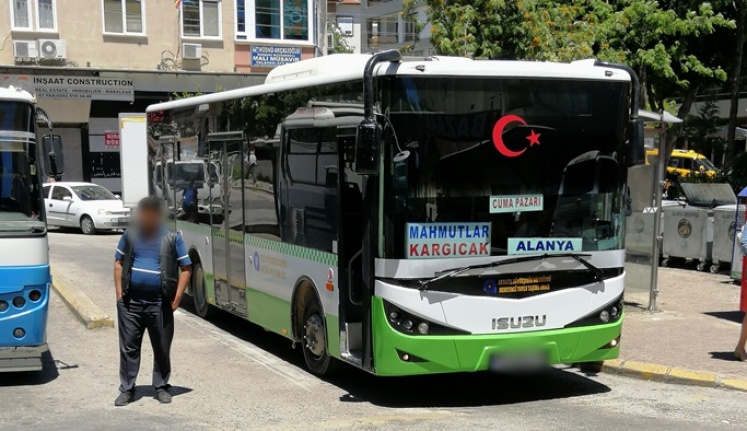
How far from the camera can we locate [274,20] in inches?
1286

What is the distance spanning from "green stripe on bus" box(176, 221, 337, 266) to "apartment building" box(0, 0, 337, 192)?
1943 centimetres

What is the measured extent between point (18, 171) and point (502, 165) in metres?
4.44

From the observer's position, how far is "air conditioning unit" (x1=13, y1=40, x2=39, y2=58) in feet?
95.7

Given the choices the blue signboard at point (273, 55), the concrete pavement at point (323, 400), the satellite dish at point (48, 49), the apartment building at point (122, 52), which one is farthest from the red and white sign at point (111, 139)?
the concrete pavement at point (323, 400)

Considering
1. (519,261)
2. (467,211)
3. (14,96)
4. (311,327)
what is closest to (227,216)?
(311,327)

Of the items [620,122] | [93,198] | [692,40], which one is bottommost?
[93,198]

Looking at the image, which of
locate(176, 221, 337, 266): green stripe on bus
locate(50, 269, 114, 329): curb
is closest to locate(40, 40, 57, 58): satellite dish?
locate(50, 269, 114, 329): curb

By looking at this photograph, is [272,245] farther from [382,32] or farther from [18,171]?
[382,32]

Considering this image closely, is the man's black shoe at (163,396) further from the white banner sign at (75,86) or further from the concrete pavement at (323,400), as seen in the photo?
the white banner sign at (75,86)

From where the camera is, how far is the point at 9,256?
789 centimetres

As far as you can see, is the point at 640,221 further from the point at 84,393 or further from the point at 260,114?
the point at 84,393

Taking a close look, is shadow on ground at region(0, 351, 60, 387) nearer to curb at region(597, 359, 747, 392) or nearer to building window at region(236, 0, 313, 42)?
curb at region(597, 359, 747, 392)

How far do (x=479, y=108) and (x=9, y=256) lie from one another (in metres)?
4.30

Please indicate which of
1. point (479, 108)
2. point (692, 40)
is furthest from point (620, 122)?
point (692, 40)
